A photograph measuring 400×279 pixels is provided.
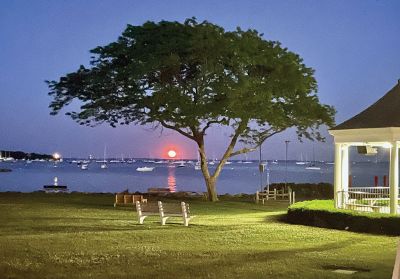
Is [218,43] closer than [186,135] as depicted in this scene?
Yes

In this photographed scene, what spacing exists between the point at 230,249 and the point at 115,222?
7621 millimetres

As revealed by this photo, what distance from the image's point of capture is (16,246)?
14.7 metres

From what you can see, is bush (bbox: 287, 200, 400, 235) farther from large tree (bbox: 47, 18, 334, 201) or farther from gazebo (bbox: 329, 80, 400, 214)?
large tree (bbox: 47, 18, 334, 201)

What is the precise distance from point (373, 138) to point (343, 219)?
3699mm

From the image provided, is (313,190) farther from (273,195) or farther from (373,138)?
(373,138)

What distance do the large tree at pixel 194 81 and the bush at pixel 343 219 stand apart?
33.7ft

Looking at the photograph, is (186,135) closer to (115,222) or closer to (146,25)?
(146,25)

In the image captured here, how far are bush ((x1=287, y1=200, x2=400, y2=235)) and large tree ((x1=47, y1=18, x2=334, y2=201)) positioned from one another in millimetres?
10275

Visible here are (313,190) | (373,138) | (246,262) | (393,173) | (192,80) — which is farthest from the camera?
(313,190)

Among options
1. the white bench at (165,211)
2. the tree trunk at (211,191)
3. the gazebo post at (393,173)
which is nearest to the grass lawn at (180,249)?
the white bench at (165,211)

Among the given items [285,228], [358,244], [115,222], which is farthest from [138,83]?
[358,244]

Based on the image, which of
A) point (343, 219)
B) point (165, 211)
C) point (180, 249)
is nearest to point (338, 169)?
point (343, 219)

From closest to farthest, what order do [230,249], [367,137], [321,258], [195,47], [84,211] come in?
[321,258] → [230,249] → [367,137] → [84,211] → [195,47]

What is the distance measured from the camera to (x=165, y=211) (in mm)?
20922
